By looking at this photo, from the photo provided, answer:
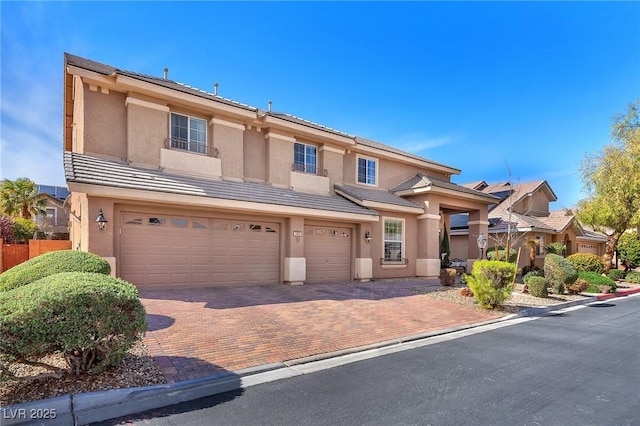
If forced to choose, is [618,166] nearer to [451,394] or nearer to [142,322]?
[451,394]

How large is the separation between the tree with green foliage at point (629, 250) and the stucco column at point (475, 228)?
9.60 metres

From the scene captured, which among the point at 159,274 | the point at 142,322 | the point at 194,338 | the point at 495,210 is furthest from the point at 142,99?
the point at 495,210

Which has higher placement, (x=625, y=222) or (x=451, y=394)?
(x=625, y=222)

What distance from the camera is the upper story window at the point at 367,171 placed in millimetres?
18312

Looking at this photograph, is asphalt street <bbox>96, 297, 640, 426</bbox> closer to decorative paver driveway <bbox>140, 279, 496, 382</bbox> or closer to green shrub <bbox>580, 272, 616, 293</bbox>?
decorative paver driveway <bbox>140, 279, 496, 382</bbox>

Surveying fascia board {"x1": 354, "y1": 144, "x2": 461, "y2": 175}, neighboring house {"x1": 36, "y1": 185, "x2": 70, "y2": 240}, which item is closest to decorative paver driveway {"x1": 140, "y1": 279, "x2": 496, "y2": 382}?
fascia board {"x1": 354, "y1": 144, "x2": 461, "y2": 175}

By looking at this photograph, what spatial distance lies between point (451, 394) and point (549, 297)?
11.7 meters

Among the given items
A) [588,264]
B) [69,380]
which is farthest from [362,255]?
[69,380]

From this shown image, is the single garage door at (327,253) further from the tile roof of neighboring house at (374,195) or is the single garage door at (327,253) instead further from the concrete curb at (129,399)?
the concrete curb at (129,399)

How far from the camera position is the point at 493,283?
10688 mm

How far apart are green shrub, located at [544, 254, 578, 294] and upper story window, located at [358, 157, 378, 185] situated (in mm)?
8816

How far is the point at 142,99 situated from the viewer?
11.8 metres

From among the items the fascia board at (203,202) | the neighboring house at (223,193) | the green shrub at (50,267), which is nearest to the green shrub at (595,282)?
the neighboring house at (223,193)

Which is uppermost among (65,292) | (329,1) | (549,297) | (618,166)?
(329,1)
